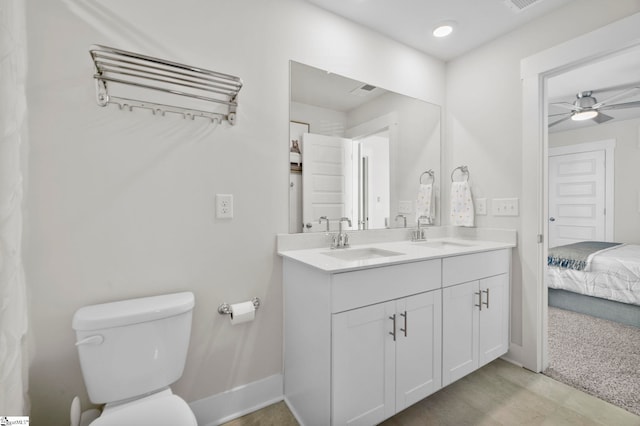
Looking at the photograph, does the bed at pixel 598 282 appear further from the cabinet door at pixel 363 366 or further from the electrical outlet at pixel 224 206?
the electrical outlet at pixel 224 206

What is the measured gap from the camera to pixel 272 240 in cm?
163

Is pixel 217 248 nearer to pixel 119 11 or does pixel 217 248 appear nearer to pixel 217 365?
pixel 217 365

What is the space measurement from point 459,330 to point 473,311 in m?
0.17

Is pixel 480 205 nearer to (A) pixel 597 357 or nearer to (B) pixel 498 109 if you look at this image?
(B) pixel 498 109

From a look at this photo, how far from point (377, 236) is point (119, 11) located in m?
1.85

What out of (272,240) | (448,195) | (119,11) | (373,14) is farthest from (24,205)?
(448,195)

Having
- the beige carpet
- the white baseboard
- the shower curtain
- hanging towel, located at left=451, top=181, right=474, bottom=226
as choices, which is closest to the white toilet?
the shower curtain

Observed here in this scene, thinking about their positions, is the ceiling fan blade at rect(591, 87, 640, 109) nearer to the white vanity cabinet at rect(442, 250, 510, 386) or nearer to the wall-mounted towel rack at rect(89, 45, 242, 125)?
the white vanity cabinet at rect(442, 250, 510, 386)

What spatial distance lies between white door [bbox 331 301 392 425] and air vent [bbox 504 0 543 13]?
195cm

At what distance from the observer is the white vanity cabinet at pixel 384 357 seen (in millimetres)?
1246

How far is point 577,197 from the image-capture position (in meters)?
4.60

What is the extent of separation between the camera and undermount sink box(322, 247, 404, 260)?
168cm

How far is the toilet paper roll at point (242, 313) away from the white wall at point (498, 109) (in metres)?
1.85

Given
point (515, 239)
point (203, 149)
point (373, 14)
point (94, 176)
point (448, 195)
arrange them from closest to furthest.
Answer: point (94, 176) < point (203, 149) < point (373, 14) < point (515, 239) < point (448, 195)
